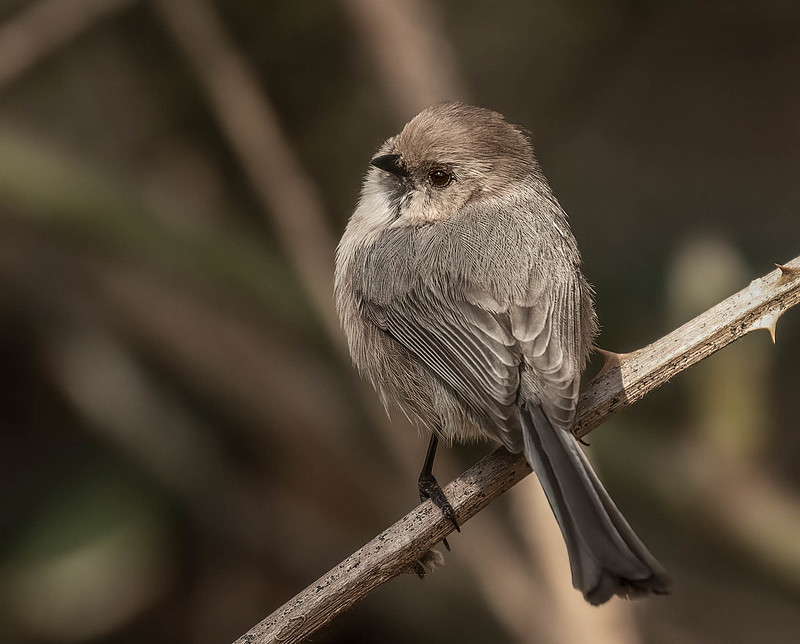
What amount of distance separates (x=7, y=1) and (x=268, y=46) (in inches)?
53.8

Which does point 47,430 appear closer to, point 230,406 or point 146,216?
point 230,406

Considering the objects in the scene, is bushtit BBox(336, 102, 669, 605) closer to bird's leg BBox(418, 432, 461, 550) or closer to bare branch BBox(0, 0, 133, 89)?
bird's leg BBox(418, 432, 461, 550)

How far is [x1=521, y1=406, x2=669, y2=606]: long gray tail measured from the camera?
8.13ft

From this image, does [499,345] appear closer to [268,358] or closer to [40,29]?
[268,358]

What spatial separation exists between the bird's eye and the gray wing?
1.66 ft

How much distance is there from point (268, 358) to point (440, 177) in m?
1.84

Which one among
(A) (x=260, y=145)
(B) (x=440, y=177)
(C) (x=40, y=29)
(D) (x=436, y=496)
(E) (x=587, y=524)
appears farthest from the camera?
(A) (x=260, y=145)

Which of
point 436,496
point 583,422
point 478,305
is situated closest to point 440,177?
point 478,305

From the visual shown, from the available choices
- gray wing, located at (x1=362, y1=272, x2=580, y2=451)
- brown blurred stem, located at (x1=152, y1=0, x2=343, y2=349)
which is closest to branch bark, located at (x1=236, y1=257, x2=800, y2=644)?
gray wing, located at (x1=362, y1=272, x2=580, y2=451)

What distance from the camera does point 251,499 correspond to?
5367 mm

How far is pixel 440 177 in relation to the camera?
3771 mm

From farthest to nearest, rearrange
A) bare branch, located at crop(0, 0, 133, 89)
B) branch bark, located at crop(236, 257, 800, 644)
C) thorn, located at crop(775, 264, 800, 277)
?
bare branch, located at crop(0, 0, 133, 89)
thorn, located at crop(775, 264, 800, 277)
branch bark, located at crop(236, 257, 800, 644)

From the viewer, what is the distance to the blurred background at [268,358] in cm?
448

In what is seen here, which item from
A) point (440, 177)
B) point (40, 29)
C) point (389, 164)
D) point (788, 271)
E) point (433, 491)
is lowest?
point (433, 491)
